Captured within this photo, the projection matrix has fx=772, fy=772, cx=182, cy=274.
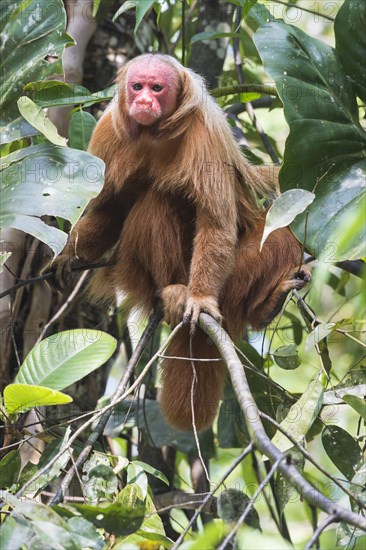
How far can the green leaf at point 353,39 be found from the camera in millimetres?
3338

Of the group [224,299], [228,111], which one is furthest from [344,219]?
[228,111]

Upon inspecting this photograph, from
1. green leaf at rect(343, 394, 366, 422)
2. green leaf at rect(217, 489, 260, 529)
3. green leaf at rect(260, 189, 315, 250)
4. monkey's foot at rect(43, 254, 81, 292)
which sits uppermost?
green leaf at rect(260, 189, 315, 250)

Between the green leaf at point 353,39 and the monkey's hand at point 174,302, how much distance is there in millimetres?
1250

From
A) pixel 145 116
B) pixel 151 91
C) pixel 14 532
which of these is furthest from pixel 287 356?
pixel 14 532

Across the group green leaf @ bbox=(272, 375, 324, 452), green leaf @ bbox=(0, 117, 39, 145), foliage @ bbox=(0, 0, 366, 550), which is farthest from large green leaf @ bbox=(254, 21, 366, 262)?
green leaf @ bbox=(0, 117, 39, 145)

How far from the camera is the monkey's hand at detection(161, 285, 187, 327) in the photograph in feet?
11.9

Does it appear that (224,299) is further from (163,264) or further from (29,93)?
(29,93)

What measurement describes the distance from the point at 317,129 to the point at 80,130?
146cm

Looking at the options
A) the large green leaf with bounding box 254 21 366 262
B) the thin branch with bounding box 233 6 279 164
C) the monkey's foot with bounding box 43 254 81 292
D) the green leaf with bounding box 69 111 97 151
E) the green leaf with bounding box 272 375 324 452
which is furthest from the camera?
the thin branch with bounding box 233 6 279 164

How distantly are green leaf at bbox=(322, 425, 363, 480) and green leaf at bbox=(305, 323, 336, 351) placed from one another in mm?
533

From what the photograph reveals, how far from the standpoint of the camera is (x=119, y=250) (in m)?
4.10

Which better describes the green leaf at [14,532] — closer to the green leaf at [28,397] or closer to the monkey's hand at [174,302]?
the green leaf at [28,397]

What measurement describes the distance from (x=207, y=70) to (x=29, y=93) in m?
2.16

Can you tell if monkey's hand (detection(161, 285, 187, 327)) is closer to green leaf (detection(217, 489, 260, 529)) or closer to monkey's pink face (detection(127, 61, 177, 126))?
monkey's pink face (detection(127, 61, 177, 126))
